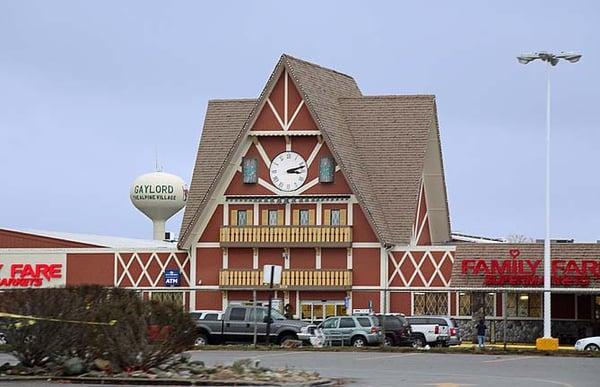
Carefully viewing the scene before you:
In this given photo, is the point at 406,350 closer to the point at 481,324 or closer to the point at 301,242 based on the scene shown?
the point at 481,324

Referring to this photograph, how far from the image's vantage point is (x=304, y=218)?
74.6 meters

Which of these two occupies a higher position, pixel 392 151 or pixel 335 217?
pixel 392 151

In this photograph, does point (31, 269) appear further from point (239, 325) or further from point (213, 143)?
point (239, 325)

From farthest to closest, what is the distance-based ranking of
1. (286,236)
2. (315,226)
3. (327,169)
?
(286,236) < (315,226) < (327,169)

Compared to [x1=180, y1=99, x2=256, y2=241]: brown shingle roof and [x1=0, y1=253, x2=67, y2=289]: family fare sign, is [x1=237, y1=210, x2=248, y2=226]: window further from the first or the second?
[x1=0, y1=253, x2=67, y2=289]: family fare sign

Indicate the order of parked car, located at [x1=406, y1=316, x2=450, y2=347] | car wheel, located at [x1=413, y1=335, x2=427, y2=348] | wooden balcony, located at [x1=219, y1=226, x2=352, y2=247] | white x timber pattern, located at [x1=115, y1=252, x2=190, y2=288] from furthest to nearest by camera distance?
white x timber pattern, located at [x1=115, y1=252, x2=190, y2=288]
wooden balcony, located at [x1=219, y1=226, x2=352, y2=247]
parked car, located at [x1=406, y1=316, x2=450, y2=347]
car wheel, located at [x1=413, y1=335, x2=427, y2=348]

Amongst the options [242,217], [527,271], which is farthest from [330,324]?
[242,217]

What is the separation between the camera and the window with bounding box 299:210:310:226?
7444 centimetres

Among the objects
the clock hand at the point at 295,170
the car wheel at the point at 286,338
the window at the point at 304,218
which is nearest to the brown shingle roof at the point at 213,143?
the clock hand at the point at 295,170

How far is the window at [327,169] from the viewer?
242 feet

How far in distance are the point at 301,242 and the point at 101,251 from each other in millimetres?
11986

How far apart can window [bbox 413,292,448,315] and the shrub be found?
42183 millimetres

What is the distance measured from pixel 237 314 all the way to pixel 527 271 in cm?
2063

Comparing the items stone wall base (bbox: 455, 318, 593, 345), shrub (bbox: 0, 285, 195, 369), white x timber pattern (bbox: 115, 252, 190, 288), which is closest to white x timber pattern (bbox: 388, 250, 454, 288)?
stone wall base (bbox: 455, 318, 593, 345)
